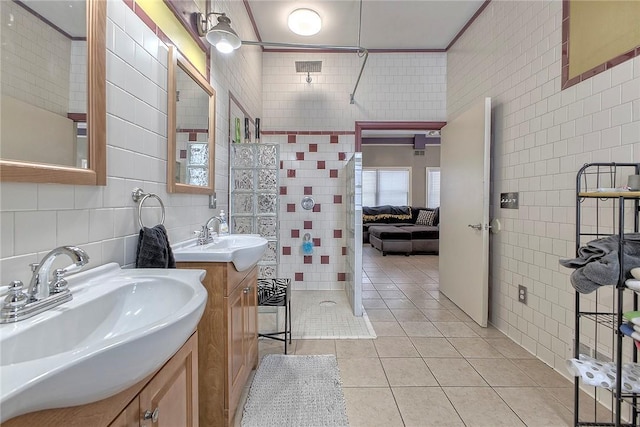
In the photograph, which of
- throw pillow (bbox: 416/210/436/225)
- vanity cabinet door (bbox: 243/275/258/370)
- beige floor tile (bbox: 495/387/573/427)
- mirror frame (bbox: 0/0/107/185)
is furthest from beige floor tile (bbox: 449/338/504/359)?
throw pillow (bbox: 416/210/436/225)

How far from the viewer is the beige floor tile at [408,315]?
286 centimetres

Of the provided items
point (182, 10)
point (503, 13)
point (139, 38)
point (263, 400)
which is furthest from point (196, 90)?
point (503, 13)

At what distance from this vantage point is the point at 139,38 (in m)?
1.25

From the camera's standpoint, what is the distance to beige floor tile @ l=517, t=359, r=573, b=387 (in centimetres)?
187

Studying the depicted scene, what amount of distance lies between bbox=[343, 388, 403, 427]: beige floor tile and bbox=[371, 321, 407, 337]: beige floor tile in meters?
0.76

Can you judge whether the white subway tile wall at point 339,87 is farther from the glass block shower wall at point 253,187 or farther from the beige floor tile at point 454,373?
the beige floor tile at point 454,373

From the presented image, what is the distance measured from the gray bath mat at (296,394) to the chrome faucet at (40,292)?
1.20 meters

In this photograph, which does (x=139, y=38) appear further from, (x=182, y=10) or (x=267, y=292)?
(x=267, y=292)

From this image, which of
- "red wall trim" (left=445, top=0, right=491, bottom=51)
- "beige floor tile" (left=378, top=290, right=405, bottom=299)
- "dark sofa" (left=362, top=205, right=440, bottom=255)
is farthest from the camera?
"dark sofa" (left=362, top=205, right=440, bottom=255)

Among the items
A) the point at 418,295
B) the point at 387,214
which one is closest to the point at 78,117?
the point at 418,295

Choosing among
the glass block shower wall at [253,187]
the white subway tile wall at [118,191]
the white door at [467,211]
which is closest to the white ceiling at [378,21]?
the white door at [467,211]

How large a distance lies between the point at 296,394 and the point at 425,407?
0.73 meters

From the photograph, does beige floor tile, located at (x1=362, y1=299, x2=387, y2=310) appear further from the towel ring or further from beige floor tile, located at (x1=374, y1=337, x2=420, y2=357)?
the towel ring

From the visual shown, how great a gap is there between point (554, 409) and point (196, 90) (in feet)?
9.05
